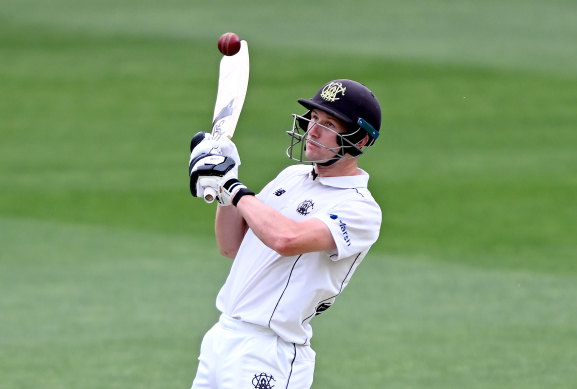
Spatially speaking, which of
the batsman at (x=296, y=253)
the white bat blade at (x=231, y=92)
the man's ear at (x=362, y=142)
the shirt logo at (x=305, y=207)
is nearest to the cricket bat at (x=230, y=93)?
the white bat blade at (x=231, y=92)

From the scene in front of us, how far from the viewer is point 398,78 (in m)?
19.2

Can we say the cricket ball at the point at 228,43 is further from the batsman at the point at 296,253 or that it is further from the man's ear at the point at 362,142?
the man's ear at the point at 362,142

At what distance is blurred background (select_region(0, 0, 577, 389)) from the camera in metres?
8.35

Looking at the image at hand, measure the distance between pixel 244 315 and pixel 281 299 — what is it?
18 cm

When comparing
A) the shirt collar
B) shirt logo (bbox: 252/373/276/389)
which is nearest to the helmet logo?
the shirt collar

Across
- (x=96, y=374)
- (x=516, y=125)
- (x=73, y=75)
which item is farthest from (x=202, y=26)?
(x=96, y=374)

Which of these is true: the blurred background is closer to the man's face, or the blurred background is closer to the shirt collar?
the shirt collar

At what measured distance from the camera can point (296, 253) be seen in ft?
14.6

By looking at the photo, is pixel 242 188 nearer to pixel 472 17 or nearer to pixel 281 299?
pixel 281 299

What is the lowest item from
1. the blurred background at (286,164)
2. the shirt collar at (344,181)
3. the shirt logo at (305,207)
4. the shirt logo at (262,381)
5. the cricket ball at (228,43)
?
the blurred background at (286,164)

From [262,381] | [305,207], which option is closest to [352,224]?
[305,207]

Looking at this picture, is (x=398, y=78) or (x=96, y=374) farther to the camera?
(x=398, y=78)

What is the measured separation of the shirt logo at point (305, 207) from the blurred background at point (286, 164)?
122 inches

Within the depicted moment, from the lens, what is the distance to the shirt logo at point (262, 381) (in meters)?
4.63
